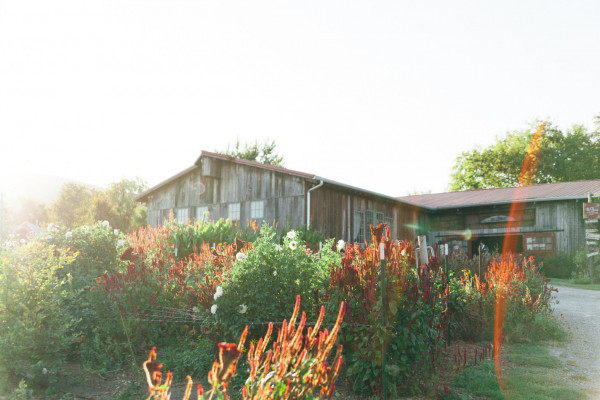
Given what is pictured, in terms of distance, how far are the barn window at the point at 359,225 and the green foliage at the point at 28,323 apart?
42.0ft

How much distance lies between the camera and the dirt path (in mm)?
5379

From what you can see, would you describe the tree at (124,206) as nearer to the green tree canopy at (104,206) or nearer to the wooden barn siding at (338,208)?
the green tree canopy at (104,206)

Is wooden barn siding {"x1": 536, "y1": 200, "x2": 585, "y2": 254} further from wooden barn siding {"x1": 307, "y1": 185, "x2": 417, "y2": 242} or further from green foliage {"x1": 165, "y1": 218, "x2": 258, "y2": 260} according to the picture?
green foliage {"x1": 165, "y1": 218, "x2": 258, "y2": 260}

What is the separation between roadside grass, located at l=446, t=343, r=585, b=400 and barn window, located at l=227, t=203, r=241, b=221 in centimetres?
1234

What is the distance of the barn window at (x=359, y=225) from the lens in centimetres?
1708

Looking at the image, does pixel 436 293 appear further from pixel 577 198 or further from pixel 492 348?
pixel 577 198

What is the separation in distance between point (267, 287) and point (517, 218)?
20010 mm

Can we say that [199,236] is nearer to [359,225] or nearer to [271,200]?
[271,200]

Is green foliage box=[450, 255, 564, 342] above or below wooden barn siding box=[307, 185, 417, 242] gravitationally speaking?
below

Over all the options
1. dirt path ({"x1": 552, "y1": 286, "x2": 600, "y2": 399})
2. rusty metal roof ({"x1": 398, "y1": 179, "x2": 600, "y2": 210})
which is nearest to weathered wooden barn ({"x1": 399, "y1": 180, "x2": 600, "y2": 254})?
rusty metal roof ({"x1": 398, "y1": 179, "x2": 600, "y2": 210})

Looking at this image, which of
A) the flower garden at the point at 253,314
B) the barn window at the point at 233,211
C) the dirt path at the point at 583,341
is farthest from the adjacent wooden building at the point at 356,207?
the flower garden at the point at 253,314

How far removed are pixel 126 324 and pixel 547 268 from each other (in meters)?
19.2

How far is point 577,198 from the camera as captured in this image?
20188 millimetres

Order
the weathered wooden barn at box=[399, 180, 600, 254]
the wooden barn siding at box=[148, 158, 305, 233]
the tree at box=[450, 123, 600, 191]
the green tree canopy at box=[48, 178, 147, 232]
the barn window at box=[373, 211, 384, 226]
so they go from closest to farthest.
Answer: the wooden barn siding at box=[148, 158, 305, 233] → the barn window at box=[373, 211, 384, 226] → the weathered wooden barn at box=[399, 180, 600, 254] → the green tree canopy at box=[48, 178, 147, 232] → the tree at box=[450, 123, 600, 191]
